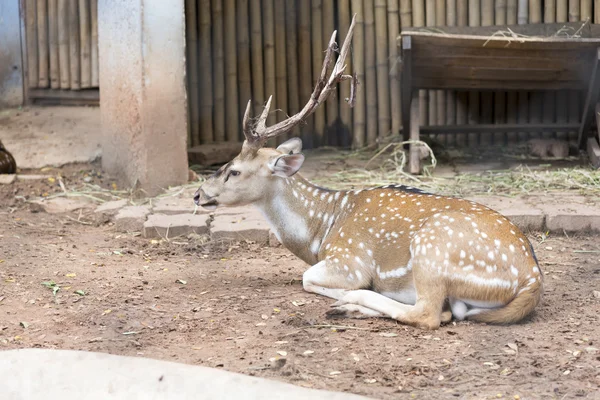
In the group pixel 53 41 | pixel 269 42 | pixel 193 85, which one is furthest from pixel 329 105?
pixel 53 41

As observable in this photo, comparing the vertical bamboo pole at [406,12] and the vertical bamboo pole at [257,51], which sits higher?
the vertical bamboo pole at [406,12]

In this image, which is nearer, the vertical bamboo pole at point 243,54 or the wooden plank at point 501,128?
the wooden plank at point 501,128

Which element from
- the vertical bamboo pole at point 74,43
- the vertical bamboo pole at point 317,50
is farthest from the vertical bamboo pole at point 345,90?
the vertical bamboo pole at point 74,43

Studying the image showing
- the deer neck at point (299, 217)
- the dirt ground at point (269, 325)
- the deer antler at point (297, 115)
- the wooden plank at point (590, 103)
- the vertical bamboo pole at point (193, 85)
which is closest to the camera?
the dirt ground at point (269, 325)

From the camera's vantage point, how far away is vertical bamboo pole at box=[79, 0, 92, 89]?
9789mm

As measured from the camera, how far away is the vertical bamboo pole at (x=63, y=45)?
984 cm

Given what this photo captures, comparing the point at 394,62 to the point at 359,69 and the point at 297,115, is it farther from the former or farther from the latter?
the point at 297,115

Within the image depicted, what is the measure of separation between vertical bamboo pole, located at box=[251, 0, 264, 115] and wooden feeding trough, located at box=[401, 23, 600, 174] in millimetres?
1830

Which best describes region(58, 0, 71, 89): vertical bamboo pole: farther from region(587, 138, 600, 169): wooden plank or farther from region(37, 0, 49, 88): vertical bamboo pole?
region(587, 138, 600, 169): wooden plank

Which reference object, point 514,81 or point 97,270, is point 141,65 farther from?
point 514,81

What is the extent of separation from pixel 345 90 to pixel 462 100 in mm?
1309

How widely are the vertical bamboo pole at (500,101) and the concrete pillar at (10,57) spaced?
5.31 m

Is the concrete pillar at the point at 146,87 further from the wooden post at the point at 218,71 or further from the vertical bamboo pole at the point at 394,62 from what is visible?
the vertical bamboo pole at the point at 394,62

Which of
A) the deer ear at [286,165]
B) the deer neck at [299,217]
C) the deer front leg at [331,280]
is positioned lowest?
the deer front leg at [331,280]
